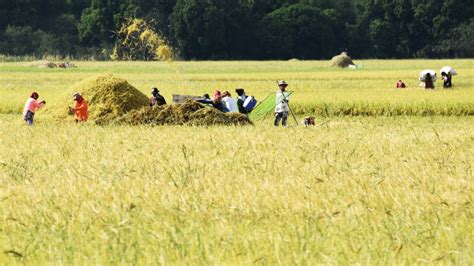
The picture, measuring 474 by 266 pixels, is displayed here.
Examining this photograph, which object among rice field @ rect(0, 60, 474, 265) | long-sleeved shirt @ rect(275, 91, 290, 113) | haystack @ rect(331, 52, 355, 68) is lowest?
haystack @ rect(331, 52, 355, 68)

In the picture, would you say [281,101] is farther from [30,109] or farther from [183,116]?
[30,109]

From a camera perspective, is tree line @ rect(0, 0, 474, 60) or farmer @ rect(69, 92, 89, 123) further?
tree line @ rect(0, 0, 474, 60)

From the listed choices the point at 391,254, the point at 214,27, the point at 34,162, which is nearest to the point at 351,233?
the point at 391,254

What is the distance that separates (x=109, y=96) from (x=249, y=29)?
76.8 m

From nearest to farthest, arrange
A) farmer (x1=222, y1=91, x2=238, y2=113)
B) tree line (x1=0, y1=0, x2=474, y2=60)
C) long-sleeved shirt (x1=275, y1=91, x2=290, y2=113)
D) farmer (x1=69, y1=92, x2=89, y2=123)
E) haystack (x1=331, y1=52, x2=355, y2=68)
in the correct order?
long-sleeved shirt (x1=275, y1=91, x2=290, y2=113), farmer (x1=69, y1=92, x2=89, y2=123), farmer (x1=222, y1=91, x2=238, y2=113), haystack (x1=331, y1=52, x2=355, y2=68), tree line (x1=0, y1=0, x2=474, y2=60)

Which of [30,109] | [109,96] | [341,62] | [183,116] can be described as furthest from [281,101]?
[341,62]

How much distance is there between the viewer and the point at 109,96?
28031 mm

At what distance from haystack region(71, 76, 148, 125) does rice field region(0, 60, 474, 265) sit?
7.66m

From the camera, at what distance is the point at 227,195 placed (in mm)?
10656

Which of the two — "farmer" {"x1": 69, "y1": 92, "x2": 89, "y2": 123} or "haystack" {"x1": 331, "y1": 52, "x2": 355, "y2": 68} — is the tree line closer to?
"haystack" {"x1": 331, "y1": 52, "x2": 355, "y2": 68}

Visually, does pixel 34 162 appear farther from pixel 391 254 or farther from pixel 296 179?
pixel 391 254

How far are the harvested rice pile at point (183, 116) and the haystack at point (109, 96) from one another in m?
1.73

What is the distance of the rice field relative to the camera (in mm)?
7941

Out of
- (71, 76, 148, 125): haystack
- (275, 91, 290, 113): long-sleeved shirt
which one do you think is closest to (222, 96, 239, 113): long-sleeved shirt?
(275, 91, 290, 113): long-sleeved shirt
